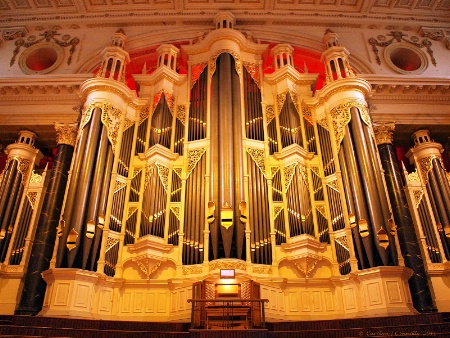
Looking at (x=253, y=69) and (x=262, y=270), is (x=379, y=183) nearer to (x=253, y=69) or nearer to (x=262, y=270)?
(x=262, y=270)

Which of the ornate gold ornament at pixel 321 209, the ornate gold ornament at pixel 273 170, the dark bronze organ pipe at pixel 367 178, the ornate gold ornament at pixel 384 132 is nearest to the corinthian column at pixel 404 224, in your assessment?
the ornate gold ornament at pixel 384 132

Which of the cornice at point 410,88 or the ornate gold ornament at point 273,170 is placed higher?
the cornice at point 410,88

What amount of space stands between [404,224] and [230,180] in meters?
3.98

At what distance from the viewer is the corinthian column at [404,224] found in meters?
8.51

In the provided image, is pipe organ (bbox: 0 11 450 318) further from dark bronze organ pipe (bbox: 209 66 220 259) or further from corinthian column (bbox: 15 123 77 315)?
corinthian column (bbox: 15 123 77 315)

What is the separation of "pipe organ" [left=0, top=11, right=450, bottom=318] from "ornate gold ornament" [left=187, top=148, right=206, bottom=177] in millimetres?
48

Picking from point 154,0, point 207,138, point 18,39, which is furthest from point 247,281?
point 18,39

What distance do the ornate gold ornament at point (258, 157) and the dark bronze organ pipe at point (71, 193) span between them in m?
3.88

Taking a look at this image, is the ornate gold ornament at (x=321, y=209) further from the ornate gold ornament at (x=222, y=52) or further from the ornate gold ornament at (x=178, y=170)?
the ornate gold ornament at (x=222, y=52)

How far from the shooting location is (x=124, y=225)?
30.4ft

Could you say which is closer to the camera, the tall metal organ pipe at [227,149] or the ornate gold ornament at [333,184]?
the tall metal organ pipe at [227,149]

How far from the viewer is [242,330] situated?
253 inches

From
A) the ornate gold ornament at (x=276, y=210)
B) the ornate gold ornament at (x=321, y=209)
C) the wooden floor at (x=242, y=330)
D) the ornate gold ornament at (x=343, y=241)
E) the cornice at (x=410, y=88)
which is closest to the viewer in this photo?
the wooden floor at (x=242, y=330)

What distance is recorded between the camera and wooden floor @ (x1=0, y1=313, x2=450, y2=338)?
21.3 feet
